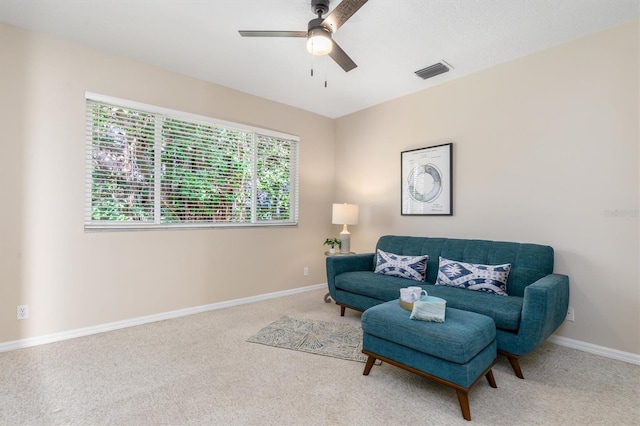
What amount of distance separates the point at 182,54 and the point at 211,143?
38.7 inches

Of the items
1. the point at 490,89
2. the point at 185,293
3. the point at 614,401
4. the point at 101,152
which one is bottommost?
the point at 614,401

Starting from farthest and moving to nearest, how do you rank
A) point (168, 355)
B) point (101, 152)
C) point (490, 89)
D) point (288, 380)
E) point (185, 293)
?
point (185, 293) → point (490, 89) → point (101, 152) → point (168, 355) → point (288, 380)

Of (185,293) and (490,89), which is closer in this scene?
(490,89)

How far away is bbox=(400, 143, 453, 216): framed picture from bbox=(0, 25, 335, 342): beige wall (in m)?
2.23

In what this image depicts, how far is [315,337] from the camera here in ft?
9.20

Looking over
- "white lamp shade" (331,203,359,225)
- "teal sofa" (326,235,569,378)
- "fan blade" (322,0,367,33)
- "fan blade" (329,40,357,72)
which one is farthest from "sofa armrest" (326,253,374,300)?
"fan blade" (322,0,367,33)

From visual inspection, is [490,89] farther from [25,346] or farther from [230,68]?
[25,346]

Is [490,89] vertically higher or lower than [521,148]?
higher

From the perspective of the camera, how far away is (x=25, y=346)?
8.43 ft

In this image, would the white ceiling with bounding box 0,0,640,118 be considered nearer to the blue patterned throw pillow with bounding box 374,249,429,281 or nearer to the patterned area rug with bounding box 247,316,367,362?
the blue patterned throw pillow with bounding box 374,249,429,281

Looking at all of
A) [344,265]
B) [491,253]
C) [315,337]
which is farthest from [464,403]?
[344,265]

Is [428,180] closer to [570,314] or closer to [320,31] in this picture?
[570,314]

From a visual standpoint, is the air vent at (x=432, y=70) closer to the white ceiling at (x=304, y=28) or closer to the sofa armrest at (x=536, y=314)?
the white ceiling at (x=304, y=28)

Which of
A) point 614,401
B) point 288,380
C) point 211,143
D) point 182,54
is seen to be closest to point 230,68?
point 182,54
